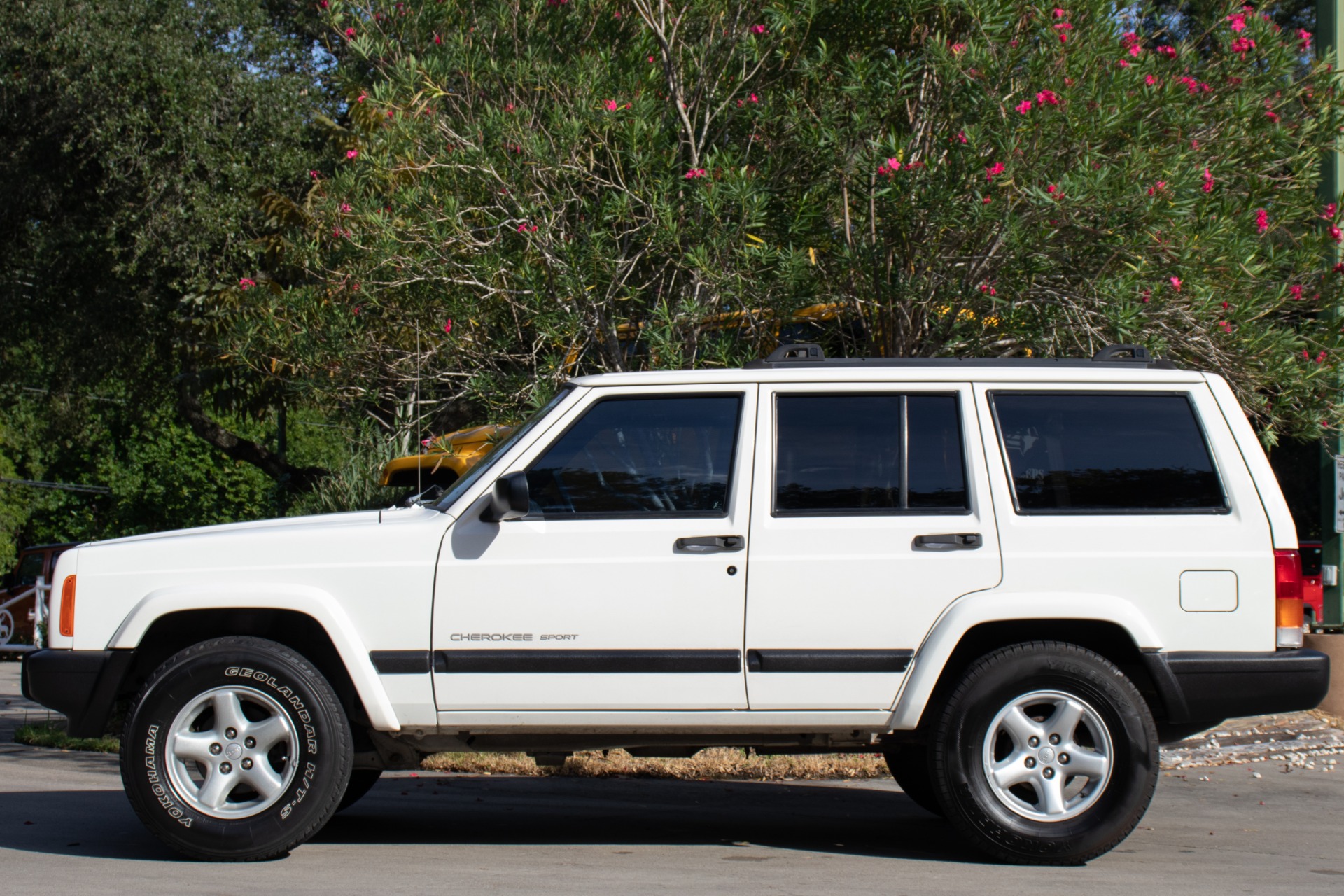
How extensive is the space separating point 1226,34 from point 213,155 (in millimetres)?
11859

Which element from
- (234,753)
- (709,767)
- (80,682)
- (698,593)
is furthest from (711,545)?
(709,767)

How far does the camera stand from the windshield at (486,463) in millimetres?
5562

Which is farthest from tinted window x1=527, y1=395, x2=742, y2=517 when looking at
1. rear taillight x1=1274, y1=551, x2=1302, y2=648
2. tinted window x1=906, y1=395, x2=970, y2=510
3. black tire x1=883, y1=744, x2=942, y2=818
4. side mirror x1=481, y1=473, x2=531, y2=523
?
rear taillight x1=1274, y1=551, x2=1302, y2=648

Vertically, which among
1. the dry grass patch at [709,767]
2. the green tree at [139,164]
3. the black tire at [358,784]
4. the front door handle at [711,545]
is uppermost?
the green tree at [139,164]

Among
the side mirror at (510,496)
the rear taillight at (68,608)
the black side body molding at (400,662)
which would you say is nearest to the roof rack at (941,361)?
the side mirror at (510,496)

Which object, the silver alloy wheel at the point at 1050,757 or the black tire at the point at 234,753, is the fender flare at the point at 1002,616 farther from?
the black tire at the point at 234,753

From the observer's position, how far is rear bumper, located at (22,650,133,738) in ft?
17.5

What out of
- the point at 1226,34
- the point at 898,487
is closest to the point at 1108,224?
the point at 1226,34

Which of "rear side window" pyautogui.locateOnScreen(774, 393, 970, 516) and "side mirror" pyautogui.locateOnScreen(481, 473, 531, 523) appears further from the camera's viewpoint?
Answer: "rear side window" pyautogui.locateOnScreen(774, 393, 970, 516)

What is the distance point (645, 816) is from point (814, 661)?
6.34ft

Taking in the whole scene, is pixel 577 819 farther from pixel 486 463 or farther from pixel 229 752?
pixel 486 463

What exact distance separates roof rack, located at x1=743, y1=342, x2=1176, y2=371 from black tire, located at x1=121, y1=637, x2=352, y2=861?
224cm

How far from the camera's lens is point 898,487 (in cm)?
552

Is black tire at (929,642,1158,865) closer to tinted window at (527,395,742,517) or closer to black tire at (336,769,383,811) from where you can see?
tinted window at (527,395,742,517)
